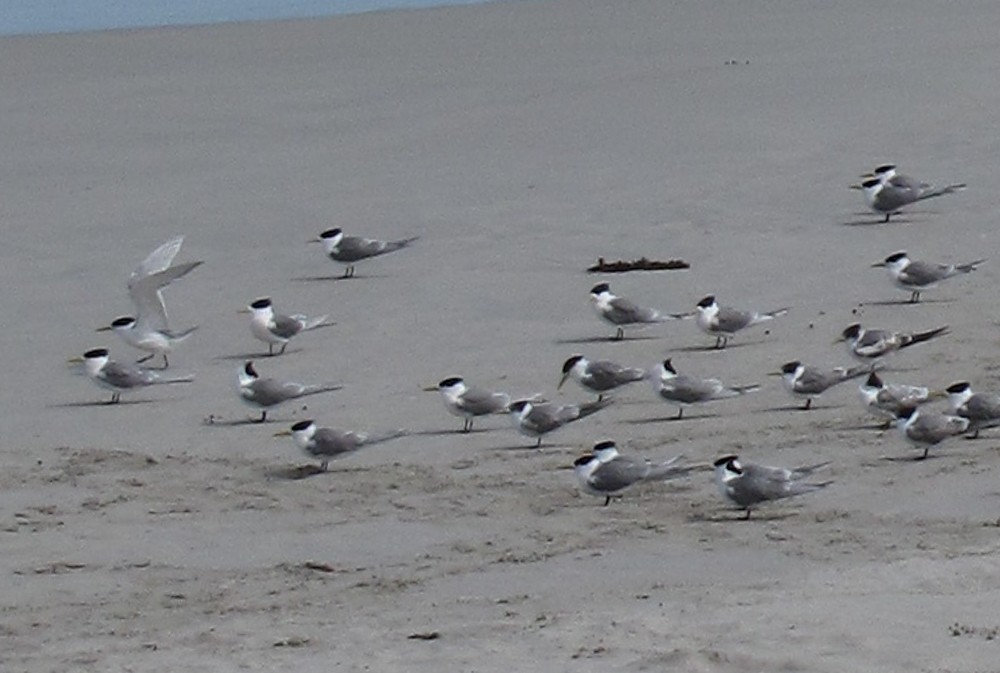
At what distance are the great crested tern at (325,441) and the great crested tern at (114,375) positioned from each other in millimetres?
1241

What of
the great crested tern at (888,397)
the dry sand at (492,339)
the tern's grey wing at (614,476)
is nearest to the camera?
the dry sand at (492,339)

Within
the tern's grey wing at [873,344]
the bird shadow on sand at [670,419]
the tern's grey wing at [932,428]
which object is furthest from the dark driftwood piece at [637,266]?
the tern's grey wing at [932,428]

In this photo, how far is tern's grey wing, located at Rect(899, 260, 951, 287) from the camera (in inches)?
412

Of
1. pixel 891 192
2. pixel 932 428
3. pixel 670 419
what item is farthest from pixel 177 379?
pixel 891 192

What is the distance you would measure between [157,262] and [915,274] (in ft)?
11.0

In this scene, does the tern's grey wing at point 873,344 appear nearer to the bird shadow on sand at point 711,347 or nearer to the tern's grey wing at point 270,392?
the bird shadow on sand at point 711,347

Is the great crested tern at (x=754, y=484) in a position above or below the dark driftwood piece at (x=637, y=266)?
below

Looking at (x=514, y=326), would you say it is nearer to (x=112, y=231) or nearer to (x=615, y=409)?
(x=615, y=409)

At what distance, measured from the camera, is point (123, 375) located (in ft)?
31.9

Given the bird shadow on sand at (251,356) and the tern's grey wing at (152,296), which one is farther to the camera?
the tern's grey wing at (152,296)

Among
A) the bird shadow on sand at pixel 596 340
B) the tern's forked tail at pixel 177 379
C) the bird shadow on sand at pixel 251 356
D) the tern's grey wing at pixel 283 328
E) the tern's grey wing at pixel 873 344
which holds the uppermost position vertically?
the tern's grey wing at pixel 283 328

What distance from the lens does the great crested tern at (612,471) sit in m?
7.83

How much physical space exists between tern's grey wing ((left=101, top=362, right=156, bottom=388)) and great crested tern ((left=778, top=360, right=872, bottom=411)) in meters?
2.59

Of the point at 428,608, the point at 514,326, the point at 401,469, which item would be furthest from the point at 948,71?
the point at 428,608
